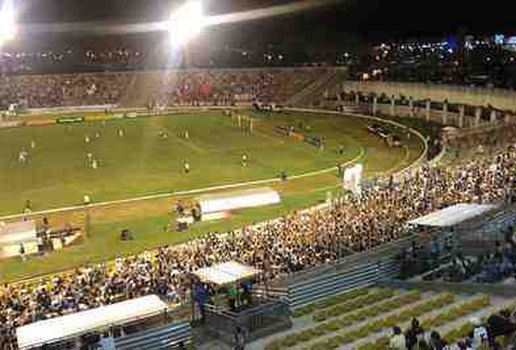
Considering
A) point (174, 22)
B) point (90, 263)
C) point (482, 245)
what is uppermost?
point (174, 22)

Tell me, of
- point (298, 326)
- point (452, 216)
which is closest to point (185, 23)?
point (452, 216)

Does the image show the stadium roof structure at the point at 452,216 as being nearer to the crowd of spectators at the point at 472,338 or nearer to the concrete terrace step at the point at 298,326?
the concrete terrace step at the point at 298,326

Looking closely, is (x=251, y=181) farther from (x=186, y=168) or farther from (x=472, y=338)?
(x=472, y=338)

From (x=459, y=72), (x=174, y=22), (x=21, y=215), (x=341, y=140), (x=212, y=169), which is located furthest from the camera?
(x=174, y=22)

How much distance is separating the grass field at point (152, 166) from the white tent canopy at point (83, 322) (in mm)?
15258

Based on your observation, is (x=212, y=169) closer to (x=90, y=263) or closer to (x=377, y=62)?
(x=90, y=263)

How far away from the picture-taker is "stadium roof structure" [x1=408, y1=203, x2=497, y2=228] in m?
27.1

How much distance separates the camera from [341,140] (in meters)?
74.0

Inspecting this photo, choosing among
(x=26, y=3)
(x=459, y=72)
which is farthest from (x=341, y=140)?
(x=26, y=3)

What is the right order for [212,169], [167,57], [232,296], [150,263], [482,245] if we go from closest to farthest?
[232,296], [482,245], [150,263], [212,169], [167,57]

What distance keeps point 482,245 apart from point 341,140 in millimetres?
48351

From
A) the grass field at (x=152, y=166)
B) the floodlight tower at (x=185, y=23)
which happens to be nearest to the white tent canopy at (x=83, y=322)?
the grass field at (x=152, y=166)

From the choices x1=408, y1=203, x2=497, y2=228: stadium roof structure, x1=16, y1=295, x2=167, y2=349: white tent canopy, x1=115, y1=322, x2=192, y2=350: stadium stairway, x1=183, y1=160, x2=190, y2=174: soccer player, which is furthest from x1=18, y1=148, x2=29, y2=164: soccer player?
x1=115, y1=322, x2=192, y2=350: stadium stairway

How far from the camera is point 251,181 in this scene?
5484 cm
